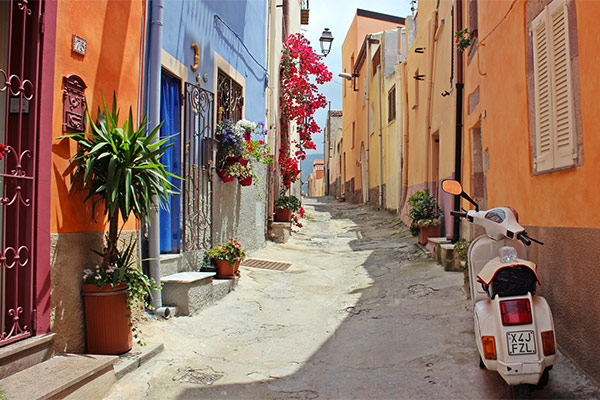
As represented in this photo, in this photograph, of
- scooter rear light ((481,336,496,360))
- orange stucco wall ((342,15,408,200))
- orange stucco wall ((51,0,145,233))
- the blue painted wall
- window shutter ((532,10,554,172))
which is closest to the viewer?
scooter rear light ((481,336,496,360))

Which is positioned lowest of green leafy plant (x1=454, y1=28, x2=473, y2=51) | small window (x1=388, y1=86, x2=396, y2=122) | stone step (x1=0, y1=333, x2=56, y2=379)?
stone step (x1=0, y1=333, x2=56, y2=379)

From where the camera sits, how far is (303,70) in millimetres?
13016

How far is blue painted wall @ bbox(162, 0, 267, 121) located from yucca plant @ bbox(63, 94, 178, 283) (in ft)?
7.10

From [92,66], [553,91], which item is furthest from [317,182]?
[553,91]

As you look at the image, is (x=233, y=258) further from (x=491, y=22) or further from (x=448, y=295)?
(x=491, y=22)

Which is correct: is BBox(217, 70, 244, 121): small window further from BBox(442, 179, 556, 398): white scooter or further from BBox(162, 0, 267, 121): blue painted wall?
BBox(442, 179, 556, 398): white scooter

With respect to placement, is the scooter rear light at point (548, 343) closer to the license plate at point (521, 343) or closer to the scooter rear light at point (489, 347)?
the license plate at point (521, 343)

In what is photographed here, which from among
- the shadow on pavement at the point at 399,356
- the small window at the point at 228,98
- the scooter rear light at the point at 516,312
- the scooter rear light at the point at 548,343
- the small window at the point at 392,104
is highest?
the small window at the point at 392,104

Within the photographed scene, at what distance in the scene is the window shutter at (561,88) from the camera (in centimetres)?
353

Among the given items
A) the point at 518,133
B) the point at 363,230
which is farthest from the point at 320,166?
the point at 518,133

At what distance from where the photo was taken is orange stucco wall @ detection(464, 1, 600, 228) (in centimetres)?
322

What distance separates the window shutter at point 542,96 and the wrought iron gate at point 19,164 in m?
3.81

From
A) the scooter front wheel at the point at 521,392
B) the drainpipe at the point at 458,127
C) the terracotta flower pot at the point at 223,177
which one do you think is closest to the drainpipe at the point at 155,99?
the terracotta flower pot at the point at 223,177

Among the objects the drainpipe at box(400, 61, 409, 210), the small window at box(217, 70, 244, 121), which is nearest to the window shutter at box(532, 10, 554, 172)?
the small window at box(217, 70, 244, 121)
